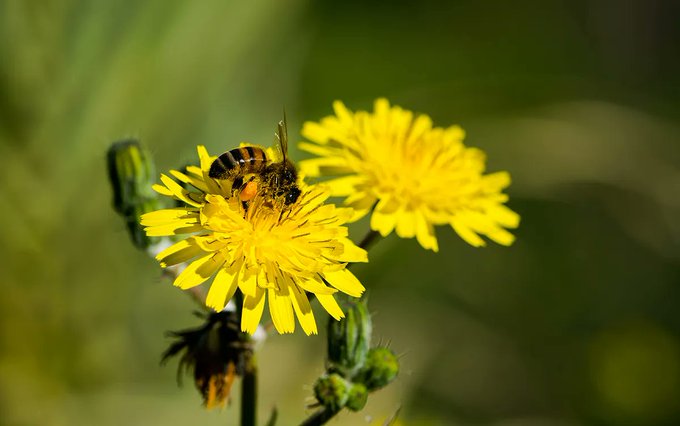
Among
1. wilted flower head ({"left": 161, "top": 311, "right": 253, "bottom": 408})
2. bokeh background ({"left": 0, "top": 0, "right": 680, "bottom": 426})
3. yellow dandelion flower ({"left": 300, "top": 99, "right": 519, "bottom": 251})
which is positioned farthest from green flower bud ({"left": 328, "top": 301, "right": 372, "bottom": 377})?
bokeh background ({"left": 0, "top": 0, "right": 680, "bottom": 426})

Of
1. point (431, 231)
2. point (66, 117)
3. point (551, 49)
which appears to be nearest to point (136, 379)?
point (66, 117)

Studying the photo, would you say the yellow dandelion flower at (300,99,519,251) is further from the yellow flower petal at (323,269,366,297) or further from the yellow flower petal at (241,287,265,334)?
the yellow flower petal at (241,287,265,334)

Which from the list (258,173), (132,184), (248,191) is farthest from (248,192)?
(132,184)

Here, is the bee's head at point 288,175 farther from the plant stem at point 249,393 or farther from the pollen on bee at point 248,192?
the plant stem at point 249,393

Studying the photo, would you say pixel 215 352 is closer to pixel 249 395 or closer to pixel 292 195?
pixel 249 395

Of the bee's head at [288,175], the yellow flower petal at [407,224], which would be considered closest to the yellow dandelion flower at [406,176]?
the yellow flower petal at [407,224]

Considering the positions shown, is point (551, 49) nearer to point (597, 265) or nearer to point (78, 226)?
point (597, 265)

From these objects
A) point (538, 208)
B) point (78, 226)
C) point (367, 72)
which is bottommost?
point (78, 226)
